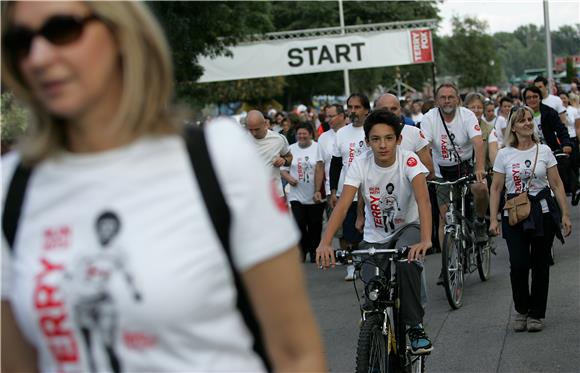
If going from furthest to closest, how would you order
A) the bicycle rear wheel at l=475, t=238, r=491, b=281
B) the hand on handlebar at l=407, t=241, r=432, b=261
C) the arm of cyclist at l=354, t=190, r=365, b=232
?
the bicycle rear wheel at l=475, t=238, r=491, b=281 → the arm of cyclist at l=354, t=190, r=365, b=232 → the hand on handlebar at l=407, t=241, r=432, b=261

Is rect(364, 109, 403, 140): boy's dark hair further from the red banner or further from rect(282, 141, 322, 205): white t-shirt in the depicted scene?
the red banner

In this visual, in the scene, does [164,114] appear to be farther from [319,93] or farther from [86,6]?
[319,93]

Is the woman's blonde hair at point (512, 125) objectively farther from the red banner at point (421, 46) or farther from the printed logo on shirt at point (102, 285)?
the red banner at point (421, 46)

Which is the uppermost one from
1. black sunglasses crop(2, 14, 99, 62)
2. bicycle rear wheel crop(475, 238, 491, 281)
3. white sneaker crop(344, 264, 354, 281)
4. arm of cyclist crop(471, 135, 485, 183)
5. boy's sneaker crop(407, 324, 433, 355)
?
black sunglasses crop(2, 14, 99, 62)

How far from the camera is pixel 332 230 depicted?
6723 mm

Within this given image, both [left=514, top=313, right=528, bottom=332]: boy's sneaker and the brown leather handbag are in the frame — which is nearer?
the brown leather handbag

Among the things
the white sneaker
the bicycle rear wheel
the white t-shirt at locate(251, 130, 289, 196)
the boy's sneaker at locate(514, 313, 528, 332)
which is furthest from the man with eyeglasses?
the boy's sneaker at locate(514, 313, 528, 332)

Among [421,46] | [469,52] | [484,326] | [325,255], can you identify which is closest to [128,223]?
[325,255]

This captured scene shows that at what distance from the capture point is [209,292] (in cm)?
215

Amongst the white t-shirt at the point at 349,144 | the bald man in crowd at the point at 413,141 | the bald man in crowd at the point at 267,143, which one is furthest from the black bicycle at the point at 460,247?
the bald man in crowd at the point at 267,143

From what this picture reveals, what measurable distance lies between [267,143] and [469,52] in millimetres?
79390

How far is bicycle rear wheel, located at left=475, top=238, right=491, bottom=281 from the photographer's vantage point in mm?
11789

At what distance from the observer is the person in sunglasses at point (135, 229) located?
2146 mm

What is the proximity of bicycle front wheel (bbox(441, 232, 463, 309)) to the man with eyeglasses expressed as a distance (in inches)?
40.4
